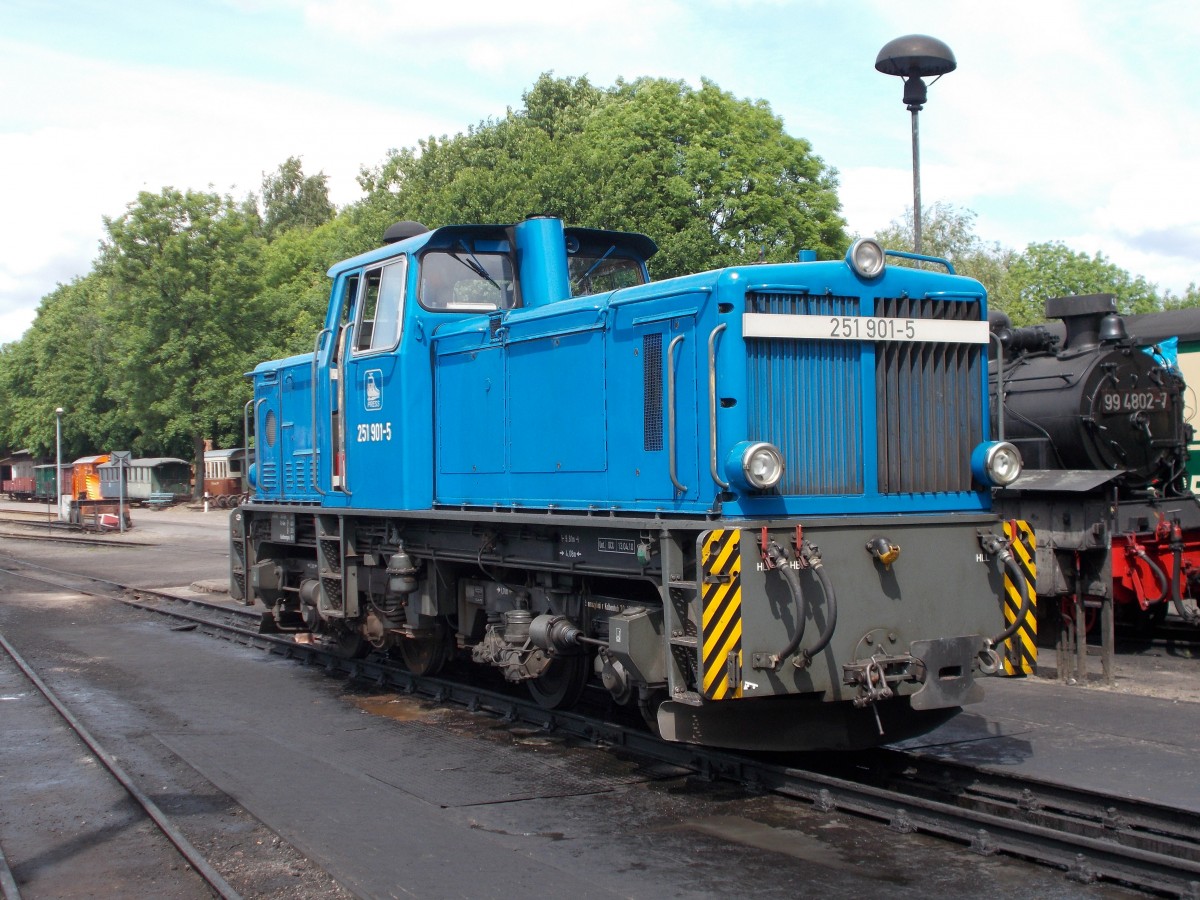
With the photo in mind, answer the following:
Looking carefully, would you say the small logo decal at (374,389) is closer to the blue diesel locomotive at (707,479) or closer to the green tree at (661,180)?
the blue diesel locomotive at (707,479)

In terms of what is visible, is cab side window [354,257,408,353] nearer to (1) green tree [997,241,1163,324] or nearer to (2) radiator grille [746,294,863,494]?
(2) radiator grille [746,294,863,494]

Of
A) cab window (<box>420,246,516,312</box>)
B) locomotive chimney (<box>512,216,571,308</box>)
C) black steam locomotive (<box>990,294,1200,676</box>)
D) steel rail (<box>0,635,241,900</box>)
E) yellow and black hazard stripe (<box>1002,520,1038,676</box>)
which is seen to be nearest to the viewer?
steel rail (<box>0,635,241,900</box>)

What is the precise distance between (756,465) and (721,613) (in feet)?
2.68

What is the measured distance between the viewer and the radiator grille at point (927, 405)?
7008 mm

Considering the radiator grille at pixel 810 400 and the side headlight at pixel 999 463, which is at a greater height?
the radiator grille at pixel 810 400

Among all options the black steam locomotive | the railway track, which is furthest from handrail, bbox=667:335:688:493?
the black steam locomotive

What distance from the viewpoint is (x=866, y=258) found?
6.90m

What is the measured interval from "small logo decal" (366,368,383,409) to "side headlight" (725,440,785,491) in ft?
13.8

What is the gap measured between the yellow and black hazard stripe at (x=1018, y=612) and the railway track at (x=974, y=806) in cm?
79

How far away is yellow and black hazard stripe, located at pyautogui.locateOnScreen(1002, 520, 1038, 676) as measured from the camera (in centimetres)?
696

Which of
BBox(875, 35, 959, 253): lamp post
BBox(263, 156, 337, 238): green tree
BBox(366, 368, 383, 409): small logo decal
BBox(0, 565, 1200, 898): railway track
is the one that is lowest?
BBox(0, 565, 1200, 898): railway track

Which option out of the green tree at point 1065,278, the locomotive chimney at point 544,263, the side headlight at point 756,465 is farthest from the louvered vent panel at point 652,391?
the green tree at point 1065,278

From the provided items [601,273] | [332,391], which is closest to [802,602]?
[601,273]

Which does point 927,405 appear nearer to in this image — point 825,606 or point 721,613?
point 825,606
